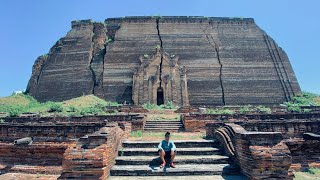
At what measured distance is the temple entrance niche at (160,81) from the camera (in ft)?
82.0

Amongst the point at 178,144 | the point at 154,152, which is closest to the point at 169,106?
the point at 178,144

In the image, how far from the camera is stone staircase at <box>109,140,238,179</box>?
20.1ft

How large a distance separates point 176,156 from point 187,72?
20.5m

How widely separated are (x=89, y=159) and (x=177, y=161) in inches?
87.5

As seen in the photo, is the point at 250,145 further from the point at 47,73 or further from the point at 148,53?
the point at 47,73

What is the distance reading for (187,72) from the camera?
27172mm

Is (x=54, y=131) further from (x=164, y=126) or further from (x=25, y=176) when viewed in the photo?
(x=164, y=126)

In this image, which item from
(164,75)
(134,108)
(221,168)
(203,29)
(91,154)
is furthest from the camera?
(203,29)

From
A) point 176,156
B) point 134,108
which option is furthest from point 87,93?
point 176,156

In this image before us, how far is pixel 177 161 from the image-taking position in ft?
21.9

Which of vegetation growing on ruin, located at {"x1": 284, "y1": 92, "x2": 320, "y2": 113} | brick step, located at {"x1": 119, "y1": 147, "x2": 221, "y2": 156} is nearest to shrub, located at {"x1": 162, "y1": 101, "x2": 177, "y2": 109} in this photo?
vegetation growing on ruin, located at {"x1": 284, "y1": 92, "x2": 320, "y2": 113}

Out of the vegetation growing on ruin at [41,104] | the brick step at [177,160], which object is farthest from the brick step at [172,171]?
the vegetation growing on ruin at [41,104]

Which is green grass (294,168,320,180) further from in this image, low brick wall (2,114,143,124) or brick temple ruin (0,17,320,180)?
low brick wall (2,114,143,124)

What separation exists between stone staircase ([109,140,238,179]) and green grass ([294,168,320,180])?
1.40 metres
